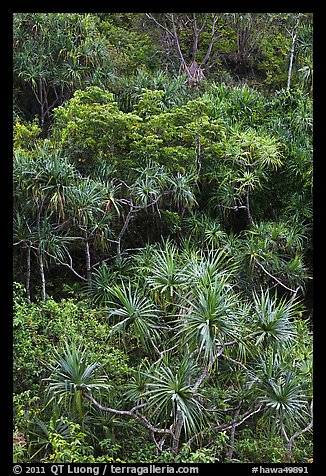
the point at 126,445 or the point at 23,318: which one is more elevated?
the point at 23,318

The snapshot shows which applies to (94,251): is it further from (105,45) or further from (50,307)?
(105,45)

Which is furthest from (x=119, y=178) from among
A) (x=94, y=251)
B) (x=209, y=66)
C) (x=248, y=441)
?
(x=209, y=66)

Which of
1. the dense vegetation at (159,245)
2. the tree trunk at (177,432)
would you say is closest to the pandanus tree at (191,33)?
the dense vegetation at (159,245)

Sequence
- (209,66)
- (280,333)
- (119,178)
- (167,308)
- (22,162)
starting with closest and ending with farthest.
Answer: (280,333)
(167,308)
(22,162)
(119,178)
(209,66)

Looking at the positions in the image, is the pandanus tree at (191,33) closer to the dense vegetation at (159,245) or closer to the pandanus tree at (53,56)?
the dense vegetation at (159,245)

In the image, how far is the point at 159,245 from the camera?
7.60 metres

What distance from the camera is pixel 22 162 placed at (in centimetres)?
668

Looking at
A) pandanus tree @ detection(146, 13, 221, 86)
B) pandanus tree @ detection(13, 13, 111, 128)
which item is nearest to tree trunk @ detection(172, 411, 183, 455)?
pandanus tree @ detection(13, 13, 111, 128)

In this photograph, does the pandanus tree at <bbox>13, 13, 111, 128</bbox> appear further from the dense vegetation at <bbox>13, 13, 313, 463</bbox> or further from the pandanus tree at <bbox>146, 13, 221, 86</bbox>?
the pandanus tree at <bbox>146, 13, 221, 86</bbox>

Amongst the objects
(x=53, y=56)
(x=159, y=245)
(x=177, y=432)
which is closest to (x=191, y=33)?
(x=53, y=56)

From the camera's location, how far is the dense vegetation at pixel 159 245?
5004 mm

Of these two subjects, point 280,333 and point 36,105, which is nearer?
point 280,333

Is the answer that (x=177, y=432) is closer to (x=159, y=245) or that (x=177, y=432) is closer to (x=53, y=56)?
(x=159, y=245)

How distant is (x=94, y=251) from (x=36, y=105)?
430 cm
